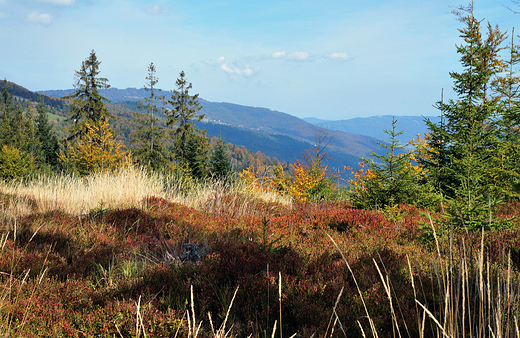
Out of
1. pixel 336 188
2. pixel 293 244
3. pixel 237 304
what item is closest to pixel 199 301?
pixel 237 304

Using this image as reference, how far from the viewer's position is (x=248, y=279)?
287 centimetres

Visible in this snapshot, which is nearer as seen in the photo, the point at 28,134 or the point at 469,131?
the point at 469,131

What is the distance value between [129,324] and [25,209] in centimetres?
532

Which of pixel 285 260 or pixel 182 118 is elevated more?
pixel 182 118

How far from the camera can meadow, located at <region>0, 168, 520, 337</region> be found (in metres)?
2.13

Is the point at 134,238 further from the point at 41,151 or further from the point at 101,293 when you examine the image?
the point at 41,151

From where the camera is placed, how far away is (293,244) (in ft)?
14.2

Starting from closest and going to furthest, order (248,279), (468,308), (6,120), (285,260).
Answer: (468,308)
(248,279)
(285,260)
(6,120)

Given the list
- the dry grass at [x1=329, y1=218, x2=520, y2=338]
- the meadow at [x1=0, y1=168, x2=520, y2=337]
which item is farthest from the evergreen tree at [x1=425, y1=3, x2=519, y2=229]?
the dry grass at [x1=329, y1=218, x2=520, y2=338]

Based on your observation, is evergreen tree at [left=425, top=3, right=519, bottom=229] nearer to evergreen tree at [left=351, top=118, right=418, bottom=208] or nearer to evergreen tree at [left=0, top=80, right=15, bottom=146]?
evergreen tree at [left=351, top=118, right=418, bottom=208]

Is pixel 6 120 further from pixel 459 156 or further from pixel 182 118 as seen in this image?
pixel 459 156

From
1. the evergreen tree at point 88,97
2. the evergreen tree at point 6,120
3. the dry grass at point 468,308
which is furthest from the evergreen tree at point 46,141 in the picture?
the dry grass at point 468,308

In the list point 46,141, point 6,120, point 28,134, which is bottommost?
point 46,141

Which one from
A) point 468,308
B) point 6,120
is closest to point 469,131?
point 468,308
